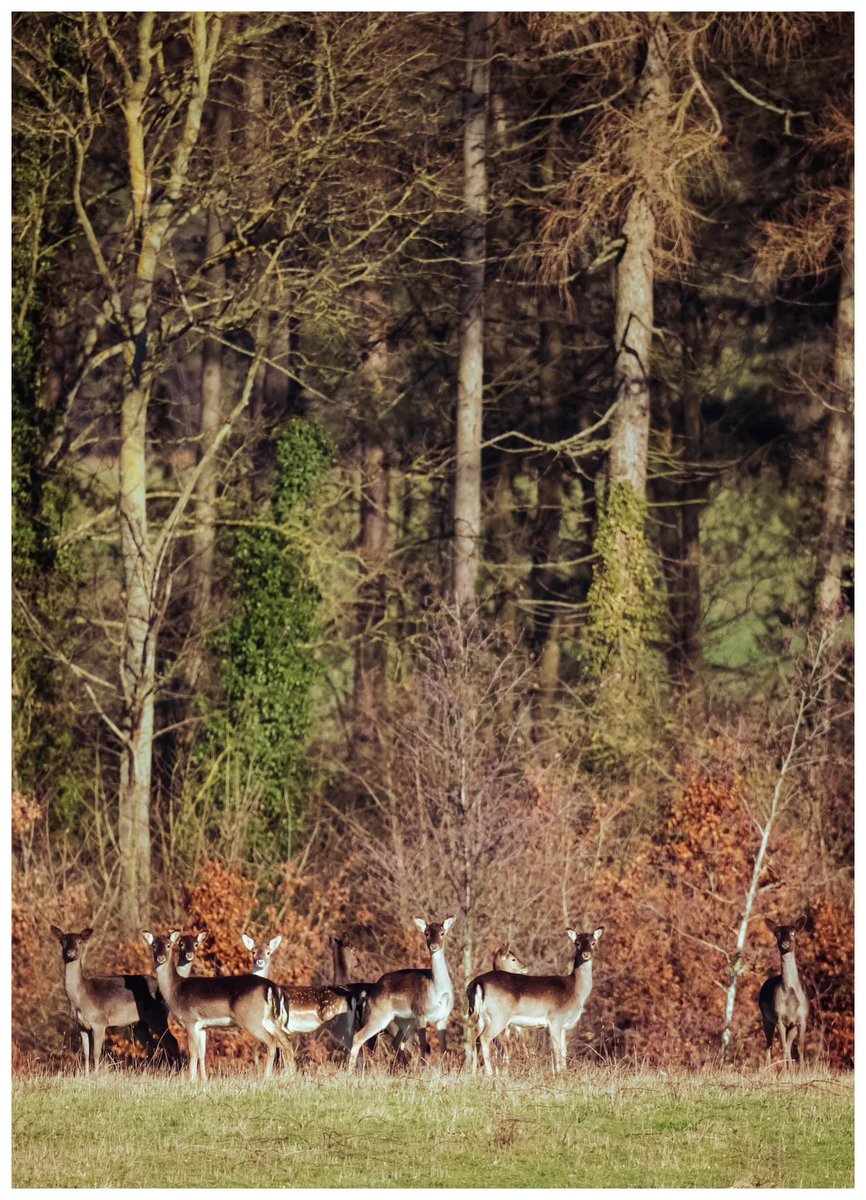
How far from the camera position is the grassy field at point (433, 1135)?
13453 millimetres

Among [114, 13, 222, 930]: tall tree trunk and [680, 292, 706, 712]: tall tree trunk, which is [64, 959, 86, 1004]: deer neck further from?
[680, 292, 706, 712]: tall tree trunk

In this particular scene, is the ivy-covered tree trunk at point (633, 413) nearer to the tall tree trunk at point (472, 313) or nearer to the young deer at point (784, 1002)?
the tall tree trunk at point (472, 313)

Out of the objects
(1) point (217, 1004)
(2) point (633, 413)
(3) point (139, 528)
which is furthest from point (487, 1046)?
(2) point (633, 413)

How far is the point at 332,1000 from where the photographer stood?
1500cm

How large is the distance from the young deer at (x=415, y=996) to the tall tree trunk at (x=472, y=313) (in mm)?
7585

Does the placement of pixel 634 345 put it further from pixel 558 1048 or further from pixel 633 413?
pixel 558 1048

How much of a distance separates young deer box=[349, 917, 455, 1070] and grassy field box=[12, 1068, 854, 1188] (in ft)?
1.25

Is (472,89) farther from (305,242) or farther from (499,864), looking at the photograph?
(499,864)

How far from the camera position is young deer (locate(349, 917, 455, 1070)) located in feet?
47.0

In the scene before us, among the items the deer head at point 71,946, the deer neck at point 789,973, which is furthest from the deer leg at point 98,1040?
the deer neck at point 789,973

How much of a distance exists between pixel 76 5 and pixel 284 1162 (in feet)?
36.7

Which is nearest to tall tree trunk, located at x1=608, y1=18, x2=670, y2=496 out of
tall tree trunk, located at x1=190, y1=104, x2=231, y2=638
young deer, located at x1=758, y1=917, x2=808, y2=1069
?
tall tree trunk, located at x1=190, y1=104, x2=231, y2=638

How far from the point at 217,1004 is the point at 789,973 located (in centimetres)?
461

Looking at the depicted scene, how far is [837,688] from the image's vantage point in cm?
2170
